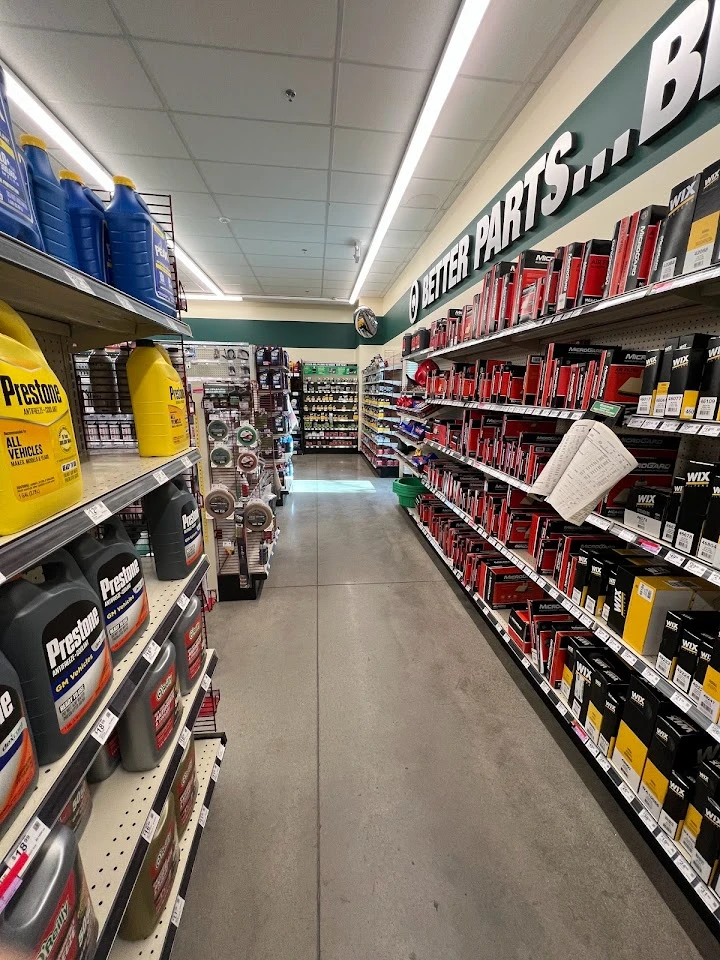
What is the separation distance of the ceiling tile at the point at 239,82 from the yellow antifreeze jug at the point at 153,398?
8.35 ft

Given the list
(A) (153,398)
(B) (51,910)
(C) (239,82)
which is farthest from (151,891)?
(C) (239,82)

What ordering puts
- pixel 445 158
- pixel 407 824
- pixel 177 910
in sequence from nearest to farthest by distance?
pixel 177 910 → pixel 407 824 → pixel 445 158

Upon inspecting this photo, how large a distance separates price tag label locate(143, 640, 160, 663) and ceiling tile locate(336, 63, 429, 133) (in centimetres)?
348

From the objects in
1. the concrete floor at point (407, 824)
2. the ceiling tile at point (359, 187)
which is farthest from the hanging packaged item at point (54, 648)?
the ceiling tile at point (359, 187)

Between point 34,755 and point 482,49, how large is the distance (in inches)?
145

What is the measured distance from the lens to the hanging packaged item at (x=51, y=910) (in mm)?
552

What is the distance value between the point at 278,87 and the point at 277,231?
2.70 metres

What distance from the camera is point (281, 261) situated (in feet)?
21.4

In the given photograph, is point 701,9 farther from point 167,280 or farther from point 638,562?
point 167,280

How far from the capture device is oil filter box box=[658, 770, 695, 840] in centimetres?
119

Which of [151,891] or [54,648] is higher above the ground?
[54,648]

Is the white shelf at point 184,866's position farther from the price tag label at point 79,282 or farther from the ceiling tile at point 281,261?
the ceiling tile at point 281,261

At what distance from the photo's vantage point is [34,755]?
0.62 metres

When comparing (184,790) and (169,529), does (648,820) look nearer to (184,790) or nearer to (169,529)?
(184,790)
